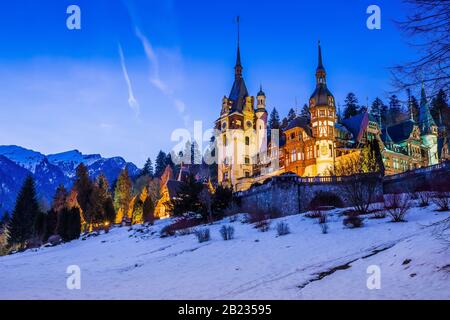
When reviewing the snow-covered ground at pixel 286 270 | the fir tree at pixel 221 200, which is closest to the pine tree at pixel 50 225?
the fir tree at pixel 221 200

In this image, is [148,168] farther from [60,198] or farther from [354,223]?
[354,223]

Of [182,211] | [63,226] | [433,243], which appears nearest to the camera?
[433,243]

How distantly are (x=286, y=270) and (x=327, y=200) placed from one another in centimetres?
2402

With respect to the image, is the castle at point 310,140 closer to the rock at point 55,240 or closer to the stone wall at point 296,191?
the stone wall at point 296,191

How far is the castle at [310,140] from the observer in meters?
61.3

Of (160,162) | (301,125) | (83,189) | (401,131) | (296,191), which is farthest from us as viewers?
(160,162)

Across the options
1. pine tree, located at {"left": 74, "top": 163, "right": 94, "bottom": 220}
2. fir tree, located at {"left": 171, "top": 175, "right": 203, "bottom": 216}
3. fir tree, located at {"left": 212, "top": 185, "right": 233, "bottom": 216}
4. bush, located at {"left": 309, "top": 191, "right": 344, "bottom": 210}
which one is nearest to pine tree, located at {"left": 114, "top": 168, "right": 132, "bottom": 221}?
pine tree, located at {"left": 74, "top": 163, "right": 94, "bottom": 220}

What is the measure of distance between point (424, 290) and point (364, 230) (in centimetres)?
1016

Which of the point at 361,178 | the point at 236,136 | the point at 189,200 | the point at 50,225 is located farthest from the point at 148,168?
the point at 361,178

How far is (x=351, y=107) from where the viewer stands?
98.7m

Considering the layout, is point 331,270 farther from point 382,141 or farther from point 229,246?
point 382,141

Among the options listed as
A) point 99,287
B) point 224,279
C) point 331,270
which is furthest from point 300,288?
point 99,287

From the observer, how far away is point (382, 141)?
6312 cm

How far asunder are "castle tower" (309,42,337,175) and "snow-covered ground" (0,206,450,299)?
37.4m
